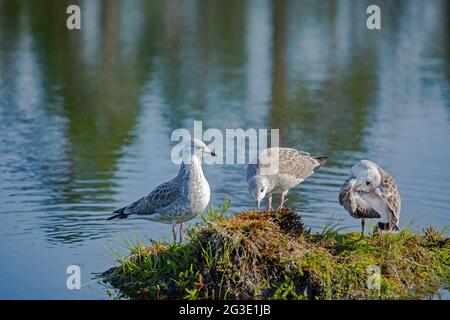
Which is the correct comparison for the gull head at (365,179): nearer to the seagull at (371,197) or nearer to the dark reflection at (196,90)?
the seagull at (371,197)

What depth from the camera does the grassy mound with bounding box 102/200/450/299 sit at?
11.2m

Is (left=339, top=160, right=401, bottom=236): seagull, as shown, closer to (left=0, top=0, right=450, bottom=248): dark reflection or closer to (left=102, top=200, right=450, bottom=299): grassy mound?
(left=102, top=200, right=450, bottom=299): grassy mound

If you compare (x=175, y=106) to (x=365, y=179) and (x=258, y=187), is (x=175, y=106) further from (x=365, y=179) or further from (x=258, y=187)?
(x=365, y=179)

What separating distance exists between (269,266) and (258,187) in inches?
89.9

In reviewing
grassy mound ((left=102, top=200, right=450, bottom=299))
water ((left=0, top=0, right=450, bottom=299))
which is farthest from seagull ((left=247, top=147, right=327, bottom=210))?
grassy mound ((left=102, top=200, right=450, bottom=299))

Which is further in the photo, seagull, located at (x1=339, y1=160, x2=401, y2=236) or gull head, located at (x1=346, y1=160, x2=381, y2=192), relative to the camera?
gull head, located at (x1=346, y1=160, x2=381, y2=192)

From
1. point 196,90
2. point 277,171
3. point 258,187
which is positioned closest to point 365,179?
point 258,187

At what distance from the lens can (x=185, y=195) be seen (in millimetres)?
12305

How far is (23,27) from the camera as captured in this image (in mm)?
37000

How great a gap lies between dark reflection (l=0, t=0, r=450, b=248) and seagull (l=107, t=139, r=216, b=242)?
127 cm

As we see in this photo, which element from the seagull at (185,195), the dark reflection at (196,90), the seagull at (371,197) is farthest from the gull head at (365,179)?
the seagull at (185,195)

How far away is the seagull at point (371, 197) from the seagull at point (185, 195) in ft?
5.76
